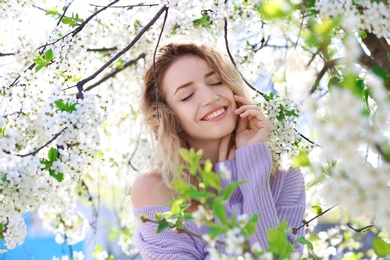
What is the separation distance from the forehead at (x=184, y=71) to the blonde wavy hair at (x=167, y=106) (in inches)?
1.0

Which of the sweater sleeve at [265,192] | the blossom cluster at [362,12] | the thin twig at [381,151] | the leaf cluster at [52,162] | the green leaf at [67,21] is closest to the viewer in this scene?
the thin twig at [381,151]

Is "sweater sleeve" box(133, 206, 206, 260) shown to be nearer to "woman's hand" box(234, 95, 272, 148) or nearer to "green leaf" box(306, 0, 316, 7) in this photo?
"woman's hand" box(234, 95, 272, 148)

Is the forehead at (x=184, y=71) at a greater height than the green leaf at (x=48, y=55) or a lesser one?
lesser

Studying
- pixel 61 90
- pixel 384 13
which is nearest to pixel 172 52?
pixel 61 90

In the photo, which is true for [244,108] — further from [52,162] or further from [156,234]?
[52,162]

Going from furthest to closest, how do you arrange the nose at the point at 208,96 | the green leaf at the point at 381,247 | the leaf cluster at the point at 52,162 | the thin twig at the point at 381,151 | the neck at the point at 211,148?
the neck at the point at 211,148 < the nose at the point at 208,96 < the leaf cluster at the point at 52,162 < the green leaf at the point at 381,247 < the thin twig at the point at 381,151

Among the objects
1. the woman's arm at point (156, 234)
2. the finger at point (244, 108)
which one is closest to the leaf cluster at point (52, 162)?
the woman's arm at point (156, 234)

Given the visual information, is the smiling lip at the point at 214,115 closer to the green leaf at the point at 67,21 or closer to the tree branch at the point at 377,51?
the tree branch at the point at 377,51

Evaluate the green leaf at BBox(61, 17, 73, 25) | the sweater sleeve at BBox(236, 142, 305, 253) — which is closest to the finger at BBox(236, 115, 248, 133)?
the sweater sleeve at BBox(236, 142, 305, 253)

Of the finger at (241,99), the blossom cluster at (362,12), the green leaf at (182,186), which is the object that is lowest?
the finger at (241,99)

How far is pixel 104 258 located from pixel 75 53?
1578 mm

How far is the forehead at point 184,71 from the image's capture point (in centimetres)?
219

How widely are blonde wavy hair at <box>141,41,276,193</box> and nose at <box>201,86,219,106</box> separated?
133 millimetres

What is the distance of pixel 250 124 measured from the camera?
2219mm
